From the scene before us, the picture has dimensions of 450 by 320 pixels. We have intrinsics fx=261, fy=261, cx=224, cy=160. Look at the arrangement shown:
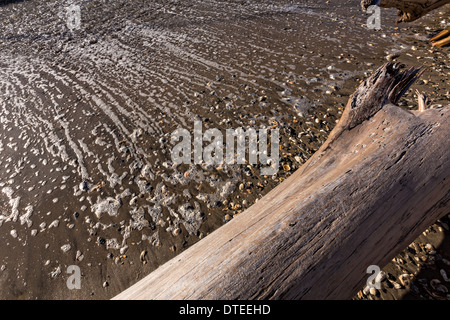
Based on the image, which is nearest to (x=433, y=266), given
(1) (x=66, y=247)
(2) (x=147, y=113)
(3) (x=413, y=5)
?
(1) (x=66, y=247)

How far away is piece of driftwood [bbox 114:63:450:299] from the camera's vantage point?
1347mm

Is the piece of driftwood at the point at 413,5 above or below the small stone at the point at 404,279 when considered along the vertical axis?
above

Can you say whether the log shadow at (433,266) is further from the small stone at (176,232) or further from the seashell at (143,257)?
the seashell at (143,257)

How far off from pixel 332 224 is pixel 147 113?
10.9 ft

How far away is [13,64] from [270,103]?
5921mm

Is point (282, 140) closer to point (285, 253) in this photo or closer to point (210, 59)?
point (285, 253)

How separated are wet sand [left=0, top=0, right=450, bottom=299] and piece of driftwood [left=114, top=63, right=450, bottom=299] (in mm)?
1024

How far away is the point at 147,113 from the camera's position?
4031 mm

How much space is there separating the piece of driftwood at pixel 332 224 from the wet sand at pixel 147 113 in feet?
3.36

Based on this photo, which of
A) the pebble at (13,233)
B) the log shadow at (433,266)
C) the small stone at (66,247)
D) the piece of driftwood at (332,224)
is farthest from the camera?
the pebble at (13,233)

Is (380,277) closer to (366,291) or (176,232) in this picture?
(366,291)

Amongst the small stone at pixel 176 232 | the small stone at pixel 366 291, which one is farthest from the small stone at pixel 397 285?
the small stone at pixel 176 232

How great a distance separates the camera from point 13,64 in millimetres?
5855

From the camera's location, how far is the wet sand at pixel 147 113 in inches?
102
